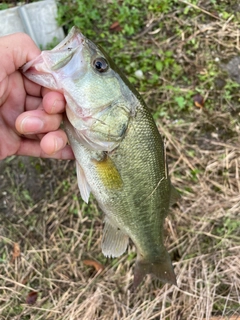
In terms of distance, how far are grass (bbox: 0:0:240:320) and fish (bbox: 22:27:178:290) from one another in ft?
3.02

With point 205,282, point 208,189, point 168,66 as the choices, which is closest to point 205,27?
point 168,66

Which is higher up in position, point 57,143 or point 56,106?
point 56,106

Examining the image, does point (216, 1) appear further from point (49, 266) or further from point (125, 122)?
point (49, 266)

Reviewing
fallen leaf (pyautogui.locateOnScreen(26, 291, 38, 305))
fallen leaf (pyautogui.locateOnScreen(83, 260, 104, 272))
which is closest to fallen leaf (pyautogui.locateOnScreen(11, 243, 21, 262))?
fallen leaf (pyautogui.locateOnScreen(26, 291, 38, 305))

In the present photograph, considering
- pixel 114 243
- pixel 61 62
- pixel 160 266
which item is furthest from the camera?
pixel 160 266

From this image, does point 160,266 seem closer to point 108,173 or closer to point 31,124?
point 108,173

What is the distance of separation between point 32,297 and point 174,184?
1656 mm

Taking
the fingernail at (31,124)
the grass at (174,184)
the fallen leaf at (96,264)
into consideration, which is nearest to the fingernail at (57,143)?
the fingernail at (31,124)

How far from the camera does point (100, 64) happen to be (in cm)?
171

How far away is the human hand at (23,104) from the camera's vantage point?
1729mm

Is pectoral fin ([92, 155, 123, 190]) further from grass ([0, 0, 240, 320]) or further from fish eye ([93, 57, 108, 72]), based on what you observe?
grass ([0, 0, 240, 320])

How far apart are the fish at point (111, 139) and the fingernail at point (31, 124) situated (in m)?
0.16

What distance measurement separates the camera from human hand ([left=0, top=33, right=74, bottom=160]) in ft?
5.67

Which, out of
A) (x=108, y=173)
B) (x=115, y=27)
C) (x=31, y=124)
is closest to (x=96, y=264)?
(x=108, y=173)
